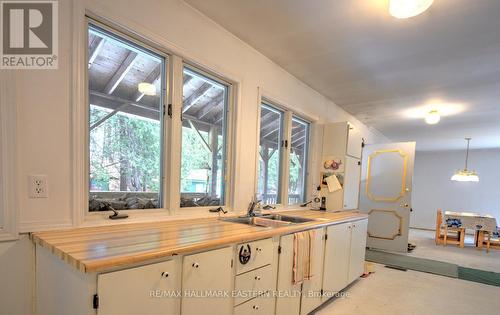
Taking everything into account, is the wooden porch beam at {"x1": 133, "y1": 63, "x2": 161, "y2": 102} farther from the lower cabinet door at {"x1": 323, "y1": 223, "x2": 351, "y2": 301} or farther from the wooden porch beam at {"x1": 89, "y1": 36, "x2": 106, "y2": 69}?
the lower cabinet door at {"x1": 323, "y1": 223, "x2": 351, "y2": 301}

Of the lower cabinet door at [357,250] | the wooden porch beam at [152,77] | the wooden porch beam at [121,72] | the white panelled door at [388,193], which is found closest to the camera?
the wooden porch beam at [121,72]

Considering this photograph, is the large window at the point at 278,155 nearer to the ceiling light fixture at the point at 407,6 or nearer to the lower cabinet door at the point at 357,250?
the lower cabinet door at the point at 357,250

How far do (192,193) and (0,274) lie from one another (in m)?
1.25

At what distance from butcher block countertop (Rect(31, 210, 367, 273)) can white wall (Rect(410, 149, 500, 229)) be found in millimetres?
8857

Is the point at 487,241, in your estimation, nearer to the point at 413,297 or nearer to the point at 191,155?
the point at 413,297

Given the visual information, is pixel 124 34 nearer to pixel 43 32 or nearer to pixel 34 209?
pixel 43 32

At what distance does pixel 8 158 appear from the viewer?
1208 millimetres

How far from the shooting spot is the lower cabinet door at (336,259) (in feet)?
8.14

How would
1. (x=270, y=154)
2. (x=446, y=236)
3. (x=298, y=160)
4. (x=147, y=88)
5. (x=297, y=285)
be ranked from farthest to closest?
(x=446, y=236) < (x=298, y=160) < (x=270, y=154) < (x=297, y=285) < (x=147, y=88)

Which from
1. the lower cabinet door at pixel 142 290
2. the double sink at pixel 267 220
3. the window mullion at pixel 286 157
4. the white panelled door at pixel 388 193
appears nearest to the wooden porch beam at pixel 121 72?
the lower cabinet door at pixel 142 290

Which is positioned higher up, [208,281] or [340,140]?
[340,140]

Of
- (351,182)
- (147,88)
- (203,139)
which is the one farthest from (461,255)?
(147,88)

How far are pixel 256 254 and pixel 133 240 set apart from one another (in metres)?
0.78

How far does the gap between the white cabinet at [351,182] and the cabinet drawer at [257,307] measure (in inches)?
83.6
